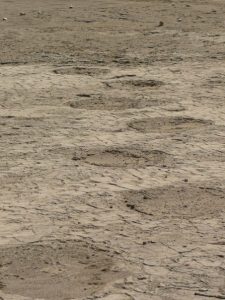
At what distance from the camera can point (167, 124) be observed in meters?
8.09

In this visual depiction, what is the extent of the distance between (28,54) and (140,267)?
6824 mm

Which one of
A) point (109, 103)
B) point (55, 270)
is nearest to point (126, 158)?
point (109, 103)

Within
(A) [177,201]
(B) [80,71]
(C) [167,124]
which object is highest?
(A) [177,201]

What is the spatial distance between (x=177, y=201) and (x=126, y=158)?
1.08 m

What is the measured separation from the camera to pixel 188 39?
40.7ft

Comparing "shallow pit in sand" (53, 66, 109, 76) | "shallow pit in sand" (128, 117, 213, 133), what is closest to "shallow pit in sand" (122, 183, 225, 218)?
"shallow pit in sand" (128, 117, 213, 133)

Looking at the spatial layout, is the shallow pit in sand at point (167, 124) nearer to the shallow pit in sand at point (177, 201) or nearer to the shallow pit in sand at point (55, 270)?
the shallow pit in sand at point (177, 201)

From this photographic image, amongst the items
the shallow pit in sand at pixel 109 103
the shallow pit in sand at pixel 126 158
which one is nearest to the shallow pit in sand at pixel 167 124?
the shallow pit in sand at pixel 109 103

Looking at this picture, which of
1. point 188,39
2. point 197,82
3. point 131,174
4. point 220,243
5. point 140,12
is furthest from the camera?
point 140,12

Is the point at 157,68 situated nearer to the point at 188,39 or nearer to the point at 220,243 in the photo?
the point at 188,39

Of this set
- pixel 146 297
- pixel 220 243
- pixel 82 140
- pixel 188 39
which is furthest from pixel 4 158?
pixel 188 39

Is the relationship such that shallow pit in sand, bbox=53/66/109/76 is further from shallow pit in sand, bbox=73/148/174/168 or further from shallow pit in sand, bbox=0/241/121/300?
shallow pit in sand, bbox=0/241/121/300

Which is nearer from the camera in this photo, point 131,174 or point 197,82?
point 131,174

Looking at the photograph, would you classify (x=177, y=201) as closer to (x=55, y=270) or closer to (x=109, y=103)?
(x=55, y=270)
